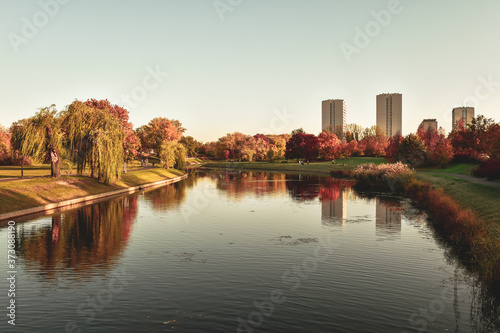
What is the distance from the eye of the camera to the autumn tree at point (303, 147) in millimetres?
127875

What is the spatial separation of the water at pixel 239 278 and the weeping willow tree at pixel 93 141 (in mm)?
16983

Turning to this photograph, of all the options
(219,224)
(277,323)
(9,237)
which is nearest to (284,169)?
(219,224)

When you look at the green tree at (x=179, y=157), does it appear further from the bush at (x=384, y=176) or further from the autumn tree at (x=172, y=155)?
the bush at (x=384, y=176)

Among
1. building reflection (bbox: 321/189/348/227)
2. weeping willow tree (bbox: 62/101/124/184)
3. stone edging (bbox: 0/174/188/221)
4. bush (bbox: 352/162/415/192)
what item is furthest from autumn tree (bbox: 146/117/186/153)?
building reflection (bbox: 321/189/348/227)

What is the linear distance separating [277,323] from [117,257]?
1025 centimetres

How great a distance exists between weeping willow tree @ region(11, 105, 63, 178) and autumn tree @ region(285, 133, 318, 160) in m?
95.9

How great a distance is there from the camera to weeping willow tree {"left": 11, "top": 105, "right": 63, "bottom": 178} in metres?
38.7

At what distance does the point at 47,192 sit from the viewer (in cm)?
3450

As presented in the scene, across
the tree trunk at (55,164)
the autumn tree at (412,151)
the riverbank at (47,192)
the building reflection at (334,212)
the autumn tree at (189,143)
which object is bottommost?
the building reflection at (334,212)

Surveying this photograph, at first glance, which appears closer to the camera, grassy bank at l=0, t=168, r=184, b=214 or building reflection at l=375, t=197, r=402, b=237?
building reflection at l=375, t=197, r=402, b=237

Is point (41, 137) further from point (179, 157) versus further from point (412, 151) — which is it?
point (412, 151)

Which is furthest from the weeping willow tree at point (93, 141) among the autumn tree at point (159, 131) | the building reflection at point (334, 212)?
the autumn tree at point (159, 131)

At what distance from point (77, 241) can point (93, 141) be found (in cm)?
2556

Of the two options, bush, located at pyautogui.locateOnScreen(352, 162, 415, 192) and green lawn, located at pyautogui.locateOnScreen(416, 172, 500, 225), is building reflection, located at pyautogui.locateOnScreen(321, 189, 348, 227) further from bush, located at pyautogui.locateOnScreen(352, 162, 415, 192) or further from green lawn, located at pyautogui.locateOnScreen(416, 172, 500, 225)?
bush, located at pyautogui.locateOnScreen(352, 162, 415, 192)
